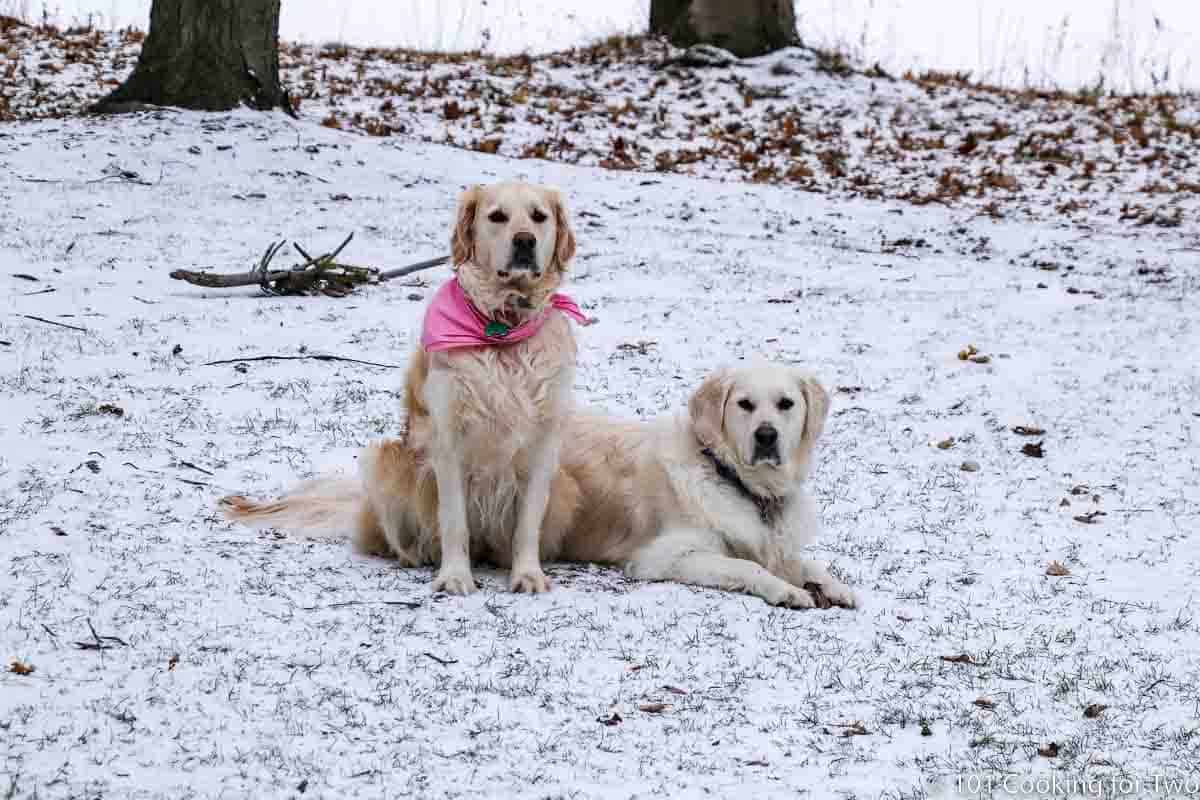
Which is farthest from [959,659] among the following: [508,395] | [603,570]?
[508,395]

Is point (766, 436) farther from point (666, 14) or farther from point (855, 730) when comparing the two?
point (666, 14)

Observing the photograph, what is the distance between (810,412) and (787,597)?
31.7 inches

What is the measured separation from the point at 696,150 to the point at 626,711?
1090cm

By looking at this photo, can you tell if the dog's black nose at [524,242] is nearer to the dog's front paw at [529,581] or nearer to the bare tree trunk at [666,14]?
the dog's front paw at [529,581]

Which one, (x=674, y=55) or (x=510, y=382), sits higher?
(x=674, y=55)

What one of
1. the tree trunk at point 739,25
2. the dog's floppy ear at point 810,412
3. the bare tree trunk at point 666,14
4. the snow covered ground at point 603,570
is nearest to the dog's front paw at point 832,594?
the snow covered ground at point 603,570

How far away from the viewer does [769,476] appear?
4957mm

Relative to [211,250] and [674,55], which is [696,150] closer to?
[674,55]

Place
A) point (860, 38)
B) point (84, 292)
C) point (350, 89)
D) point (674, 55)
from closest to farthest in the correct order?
point (84, 292) < point (350, 89) < point (674, 55) < point (860, 38)

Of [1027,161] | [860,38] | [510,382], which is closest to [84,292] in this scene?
[510,382]

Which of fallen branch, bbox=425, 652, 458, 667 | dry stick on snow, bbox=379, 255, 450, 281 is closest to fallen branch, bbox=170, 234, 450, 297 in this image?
dry stick on snow, bbox=379, 255, 450, 281

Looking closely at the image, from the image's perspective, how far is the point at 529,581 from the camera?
4.59 metres

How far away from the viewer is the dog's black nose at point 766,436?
15.7ft

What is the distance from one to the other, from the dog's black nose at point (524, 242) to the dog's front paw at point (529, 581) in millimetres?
1188
